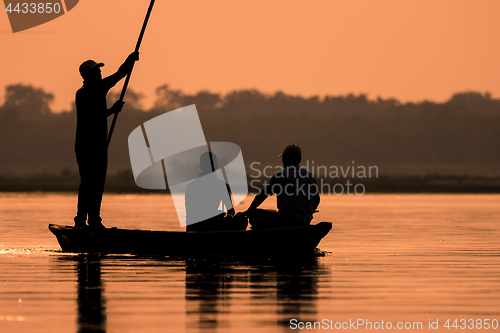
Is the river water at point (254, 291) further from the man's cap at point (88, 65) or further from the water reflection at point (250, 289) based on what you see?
the man's cap at point (88, 65)

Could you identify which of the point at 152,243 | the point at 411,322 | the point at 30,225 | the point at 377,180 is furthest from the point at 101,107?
the point at 377,180

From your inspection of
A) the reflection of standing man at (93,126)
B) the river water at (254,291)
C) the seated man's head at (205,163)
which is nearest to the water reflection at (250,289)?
the river water at (254,291)

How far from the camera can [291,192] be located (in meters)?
12.6

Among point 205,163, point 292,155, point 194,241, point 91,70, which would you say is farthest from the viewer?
point 91,70

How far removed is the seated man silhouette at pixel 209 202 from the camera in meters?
13.0

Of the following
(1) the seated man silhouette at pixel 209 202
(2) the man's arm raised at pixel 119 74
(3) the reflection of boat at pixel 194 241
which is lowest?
(3) the reflection of boat at pixel 194 241

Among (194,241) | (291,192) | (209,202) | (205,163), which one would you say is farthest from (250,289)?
(194,241)

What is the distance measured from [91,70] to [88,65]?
0.33 feet

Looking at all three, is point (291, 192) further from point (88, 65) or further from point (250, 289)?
point (88, 65)

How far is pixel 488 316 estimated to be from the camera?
8320 millimetres

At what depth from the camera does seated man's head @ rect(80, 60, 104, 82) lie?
45.7ft

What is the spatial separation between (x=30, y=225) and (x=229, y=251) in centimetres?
1104

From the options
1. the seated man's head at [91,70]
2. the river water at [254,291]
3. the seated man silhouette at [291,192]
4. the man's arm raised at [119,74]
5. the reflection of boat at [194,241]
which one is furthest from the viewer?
the man's arm raised at [119,74]

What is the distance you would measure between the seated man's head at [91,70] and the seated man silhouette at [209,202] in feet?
7.48
